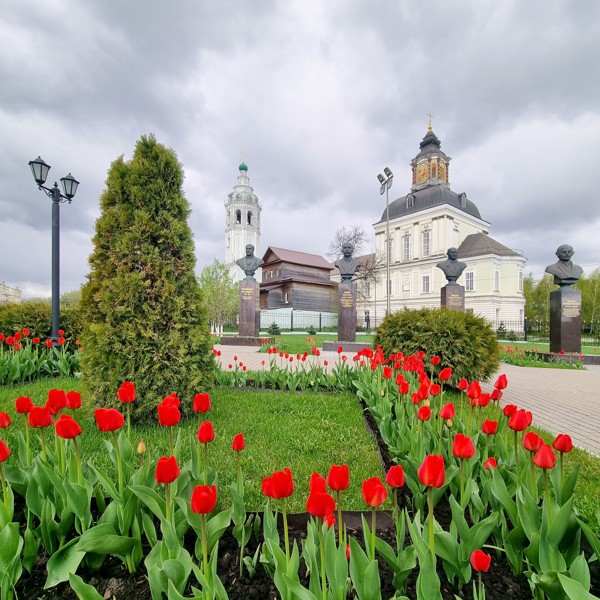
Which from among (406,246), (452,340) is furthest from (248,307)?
(406,246)

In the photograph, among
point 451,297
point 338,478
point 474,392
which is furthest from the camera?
point 451,297

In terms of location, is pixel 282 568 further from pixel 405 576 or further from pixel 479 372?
pixel 479 372

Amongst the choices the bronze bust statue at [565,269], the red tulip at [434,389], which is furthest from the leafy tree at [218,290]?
the red tulip at [434,389]

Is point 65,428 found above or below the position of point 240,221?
below

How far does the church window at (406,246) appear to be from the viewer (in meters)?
47.6

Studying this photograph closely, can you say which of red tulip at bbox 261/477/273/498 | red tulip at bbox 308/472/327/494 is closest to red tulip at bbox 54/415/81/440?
red tulip at bbox 261/477/273/498

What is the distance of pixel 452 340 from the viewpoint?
19.1 ft

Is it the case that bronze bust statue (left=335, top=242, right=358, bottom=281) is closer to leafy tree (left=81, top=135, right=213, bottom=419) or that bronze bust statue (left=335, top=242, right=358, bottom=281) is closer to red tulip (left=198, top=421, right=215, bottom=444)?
leafy tree (left=81, top=135, right=213, bottom=419)

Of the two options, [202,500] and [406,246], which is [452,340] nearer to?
[202,500]

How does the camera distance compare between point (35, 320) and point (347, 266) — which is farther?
point (347, 266)

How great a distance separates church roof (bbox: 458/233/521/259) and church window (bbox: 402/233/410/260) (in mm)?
6534

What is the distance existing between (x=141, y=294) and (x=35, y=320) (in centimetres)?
641

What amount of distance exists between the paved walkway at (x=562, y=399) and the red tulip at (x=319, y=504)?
4.09 meters

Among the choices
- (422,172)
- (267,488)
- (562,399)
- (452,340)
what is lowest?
(562,399)
